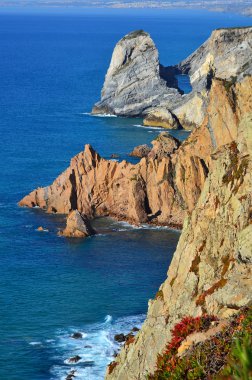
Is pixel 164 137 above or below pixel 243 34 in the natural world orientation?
below

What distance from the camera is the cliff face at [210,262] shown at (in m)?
47.2

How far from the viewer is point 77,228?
9788cm

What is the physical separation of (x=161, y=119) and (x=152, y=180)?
209 ft

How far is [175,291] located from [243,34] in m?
130

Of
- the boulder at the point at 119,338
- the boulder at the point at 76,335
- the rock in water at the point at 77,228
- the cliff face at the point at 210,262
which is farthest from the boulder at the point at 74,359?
the rock in water at the point at 77,228

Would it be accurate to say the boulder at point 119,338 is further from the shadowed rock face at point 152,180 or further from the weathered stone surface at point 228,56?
the weathered stone surface at point 228,56

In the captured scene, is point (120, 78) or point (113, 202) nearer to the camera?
A: point (113, 202)

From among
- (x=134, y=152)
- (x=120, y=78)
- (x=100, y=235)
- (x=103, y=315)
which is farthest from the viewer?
(x=120, y=78)

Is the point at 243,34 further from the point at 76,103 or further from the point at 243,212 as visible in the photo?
the point at 243,212

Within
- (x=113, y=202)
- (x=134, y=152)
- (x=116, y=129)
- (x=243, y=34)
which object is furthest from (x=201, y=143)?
(x=243, y=34)

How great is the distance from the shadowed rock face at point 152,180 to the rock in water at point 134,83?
66.4 metres

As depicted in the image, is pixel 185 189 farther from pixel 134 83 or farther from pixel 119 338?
pixel 134 83

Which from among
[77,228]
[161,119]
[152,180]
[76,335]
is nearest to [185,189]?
[152,180]

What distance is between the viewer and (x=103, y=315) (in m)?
72.7
